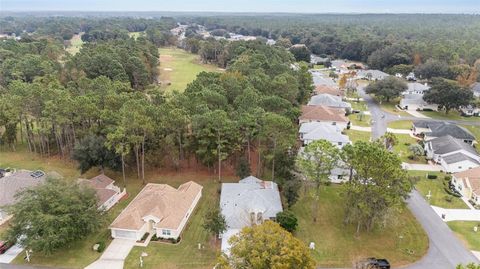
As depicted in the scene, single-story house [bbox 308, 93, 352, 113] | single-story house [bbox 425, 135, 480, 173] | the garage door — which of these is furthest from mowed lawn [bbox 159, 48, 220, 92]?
the garage door

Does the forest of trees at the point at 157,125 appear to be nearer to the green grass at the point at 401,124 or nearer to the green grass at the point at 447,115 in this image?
the green grass at the point at 401,124

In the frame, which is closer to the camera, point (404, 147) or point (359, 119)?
point (404, 147)

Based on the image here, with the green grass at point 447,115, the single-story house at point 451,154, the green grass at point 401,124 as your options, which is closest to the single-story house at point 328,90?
the green grass at point 401,124

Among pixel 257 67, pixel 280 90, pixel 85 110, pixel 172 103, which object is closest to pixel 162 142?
pixel 172 103

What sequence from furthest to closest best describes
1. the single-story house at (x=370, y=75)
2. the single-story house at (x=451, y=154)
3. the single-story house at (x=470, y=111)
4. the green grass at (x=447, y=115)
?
the single-story house at (x=370, y=75), the single-story house at (x=470, y=111), the green grass at (x=447, y=115), the single-story house at (x=451, y=154)

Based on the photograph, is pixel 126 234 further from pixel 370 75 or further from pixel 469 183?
pixel 370 75

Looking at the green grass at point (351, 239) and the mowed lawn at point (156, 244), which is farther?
the green grass at point (351, 239)

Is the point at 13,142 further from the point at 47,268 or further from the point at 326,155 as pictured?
the point at 326,155

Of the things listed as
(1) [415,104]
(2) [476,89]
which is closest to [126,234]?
(1) [415,104]
